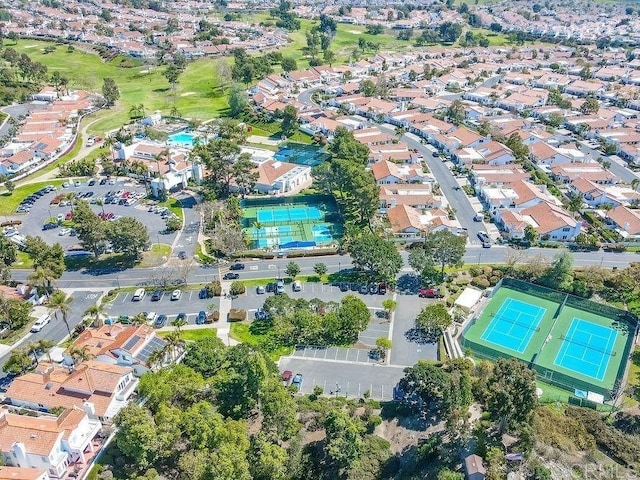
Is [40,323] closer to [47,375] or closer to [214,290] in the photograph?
[47,375]

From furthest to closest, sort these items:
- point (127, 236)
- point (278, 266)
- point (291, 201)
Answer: point (291, 201)
point (278, 266)
point (127, 236)

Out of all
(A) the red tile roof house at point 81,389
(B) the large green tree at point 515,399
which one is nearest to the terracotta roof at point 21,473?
(A) the red tile roof house at point 81,389

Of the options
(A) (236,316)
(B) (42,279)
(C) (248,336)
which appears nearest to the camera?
(C) (248,336)

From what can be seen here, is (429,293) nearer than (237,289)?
Yes

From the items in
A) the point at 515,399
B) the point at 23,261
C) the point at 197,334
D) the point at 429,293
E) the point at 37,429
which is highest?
the point at 515,399

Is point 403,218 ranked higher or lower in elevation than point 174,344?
lower

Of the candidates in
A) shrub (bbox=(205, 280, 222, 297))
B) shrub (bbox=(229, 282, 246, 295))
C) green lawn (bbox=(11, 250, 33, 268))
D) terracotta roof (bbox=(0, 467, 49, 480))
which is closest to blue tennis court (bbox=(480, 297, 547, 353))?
shrub (bbox=(229, 282, 246, 295))

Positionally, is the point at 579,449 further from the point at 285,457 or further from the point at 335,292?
the point at 335,292

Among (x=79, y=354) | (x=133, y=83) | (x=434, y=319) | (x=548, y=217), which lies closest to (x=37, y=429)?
(x=79, y=354)
